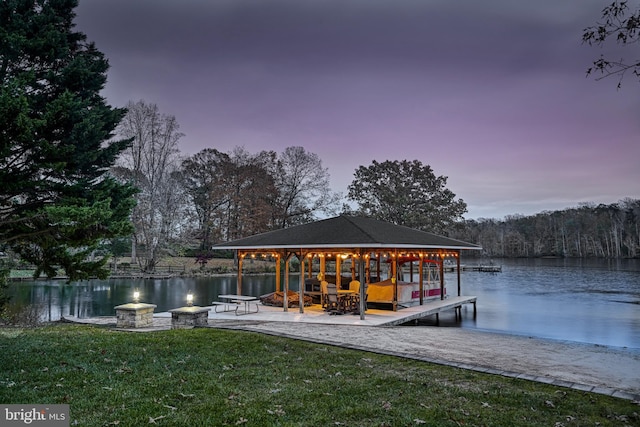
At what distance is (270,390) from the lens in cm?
435

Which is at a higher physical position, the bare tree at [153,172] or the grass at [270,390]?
the bare tree at [153,172]

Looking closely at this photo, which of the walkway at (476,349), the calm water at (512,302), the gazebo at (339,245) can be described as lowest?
the calm water at (512,302)

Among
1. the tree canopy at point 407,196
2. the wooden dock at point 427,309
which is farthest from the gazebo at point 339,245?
the tree canopy at point 407,196

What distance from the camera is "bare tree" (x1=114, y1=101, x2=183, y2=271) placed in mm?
29906

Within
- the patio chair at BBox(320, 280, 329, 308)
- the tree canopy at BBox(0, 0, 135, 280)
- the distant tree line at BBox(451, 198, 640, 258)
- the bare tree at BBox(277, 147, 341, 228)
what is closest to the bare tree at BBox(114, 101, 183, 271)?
the bare tree at BBox(277, 147, 341, 228)

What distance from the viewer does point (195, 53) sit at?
16781 millimetres

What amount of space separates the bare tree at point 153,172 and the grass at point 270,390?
83.7ft

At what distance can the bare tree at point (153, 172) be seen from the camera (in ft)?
98.1

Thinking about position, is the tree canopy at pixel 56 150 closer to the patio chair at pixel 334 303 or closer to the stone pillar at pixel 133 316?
the stone pillar at pixel 133 316

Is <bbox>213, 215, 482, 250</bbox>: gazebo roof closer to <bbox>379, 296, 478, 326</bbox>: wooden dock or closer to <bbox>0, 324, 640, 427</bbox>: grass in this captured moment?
<bbox>379, 296, 478, 326</bbox>: wooden dock

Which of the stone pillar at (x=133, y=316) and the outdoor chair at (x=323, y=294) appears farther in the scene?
the outdoor chair at (x=323, y=294)

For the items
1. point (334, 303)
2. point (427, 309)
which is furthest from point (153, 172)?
point (427, 309)

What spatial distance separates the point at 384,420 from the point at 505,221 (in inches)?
3644

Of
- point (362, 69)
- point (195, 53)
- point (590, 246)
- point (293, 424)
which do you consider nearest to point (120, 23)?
point (195, 53)
